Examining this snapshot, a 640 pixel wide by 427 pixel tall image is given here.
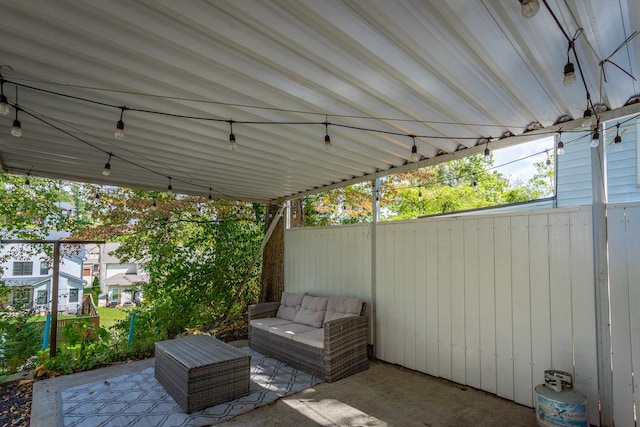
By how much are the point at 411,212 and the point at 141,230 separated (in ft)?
22.5

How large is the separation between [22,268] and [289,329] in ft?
18.8

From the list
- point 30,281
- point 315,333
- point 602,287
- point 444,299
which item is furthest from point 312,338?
point 30,281

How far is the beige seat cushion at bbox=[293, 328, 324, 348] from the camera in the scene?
161 inches

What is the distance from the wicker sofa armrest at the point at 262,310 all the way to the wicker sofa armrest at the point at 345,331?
186cm

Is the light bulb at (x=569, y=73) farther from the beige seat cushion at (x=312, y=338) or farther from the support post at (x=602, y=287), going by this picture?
the beige seat cushion at (x=312, y=338)

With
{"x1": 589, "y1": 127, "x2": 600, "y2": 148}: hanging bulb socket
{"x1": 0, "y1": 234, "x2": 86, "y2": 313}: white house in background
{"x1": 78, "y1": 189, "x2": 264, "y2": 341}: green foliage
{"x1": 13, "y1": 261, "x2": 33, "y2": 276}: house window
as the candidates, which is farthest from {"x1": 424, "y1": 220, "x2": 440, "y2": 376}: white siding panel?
{"x1": 13, "y1": 261, "x2": 33, "y2": 276}: house window

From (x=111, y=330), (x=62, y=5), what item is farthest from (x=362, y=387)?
(x=111, y=330)

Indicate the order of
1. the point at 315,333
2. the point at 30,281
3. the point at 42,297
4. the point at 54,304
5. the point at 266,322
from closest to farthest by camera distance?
the point at 315,333
the point at 54,304
the point at 42,297
the point at 266,322
the point at 30,281

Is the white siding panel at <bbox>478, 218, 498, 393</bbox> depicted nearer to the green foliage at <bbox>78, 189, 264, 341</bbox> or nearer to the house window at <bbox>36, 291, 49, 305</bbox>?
the green foliage at <bbox>78, 189, 264, 341</bbox>

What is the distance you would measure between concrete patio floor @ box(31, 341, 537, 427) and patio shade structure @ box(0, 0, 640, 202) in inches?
105

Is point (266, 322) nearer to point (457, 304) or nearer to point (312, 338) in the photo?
point (312, 338)

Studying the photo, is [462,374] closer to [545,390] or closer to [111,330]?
[545,390]

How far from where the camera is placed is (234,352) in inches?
145

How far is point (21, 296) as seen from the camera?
4566 millimetres
